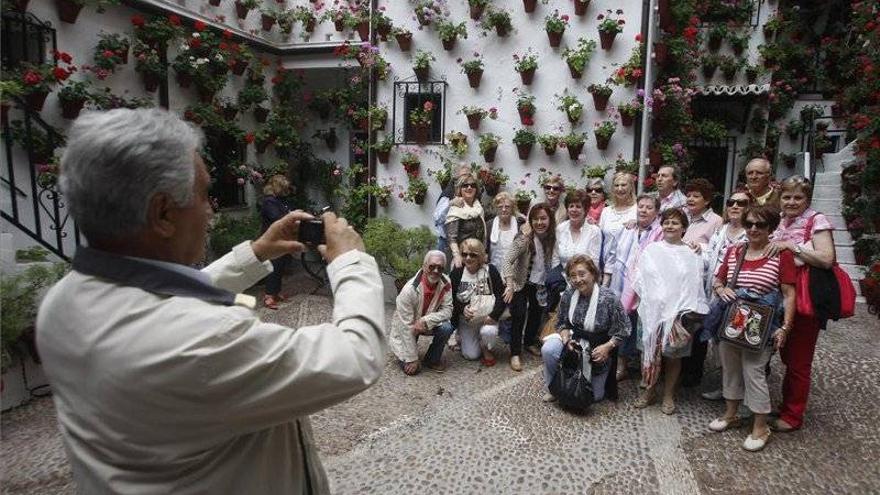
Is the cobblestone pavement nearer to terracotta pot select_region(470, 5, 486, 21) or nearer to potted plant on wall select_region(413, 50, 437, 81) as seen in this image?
potted plant on wall select_region(413, 50, 437, 81)

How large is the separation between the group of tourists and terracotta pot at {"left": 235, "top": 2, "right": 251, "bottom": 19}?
530cm

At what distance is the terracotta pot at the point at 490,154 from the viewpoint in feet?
25.5

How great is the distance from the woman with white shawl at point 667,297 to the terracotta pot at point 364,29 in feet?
19.9

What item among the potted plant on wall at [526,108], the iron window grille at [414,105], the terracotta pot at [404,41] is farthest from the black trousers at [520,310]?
the terracotta pot at [404,41]

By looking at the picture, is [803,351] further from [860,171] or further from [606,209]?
[860,171]

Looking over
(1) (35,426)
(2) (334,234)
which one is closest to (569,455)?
(2) (334,234)

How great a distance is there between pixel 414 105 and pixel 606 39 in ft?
9.92

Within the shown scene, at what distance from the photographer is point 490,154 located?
783 centimetres

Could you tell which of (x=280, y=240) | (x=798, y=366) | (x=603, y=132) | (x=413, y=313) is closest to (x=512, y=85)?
(x=603, y=132)

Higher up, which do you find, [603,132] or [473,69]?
[473,69]

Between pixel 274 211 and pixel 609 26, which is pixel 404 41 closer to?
pixel 609 26

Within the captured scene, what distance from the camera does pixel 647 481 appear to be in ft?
10.9

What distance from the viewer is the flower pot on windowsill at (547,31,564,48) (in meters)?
7.37

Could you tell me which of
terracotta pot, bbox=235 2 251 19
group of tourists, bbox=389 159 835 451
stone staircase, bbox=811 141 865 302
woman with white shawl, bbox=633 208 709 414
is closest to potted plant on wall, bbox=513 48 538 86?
group of tourists, bbox=389 159 835 451
